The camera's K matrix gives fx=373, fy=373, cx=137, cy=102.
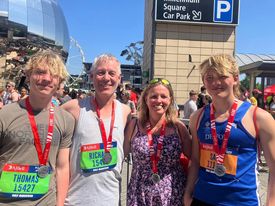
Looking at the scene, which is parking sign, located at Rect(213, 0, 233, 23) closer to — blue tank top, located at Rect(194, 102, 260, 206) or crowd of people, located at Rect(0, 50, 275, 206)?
crowd of people, located at Rect(0, 50, 275, 206)

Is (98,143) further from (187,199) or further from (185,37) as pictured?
(185,37)

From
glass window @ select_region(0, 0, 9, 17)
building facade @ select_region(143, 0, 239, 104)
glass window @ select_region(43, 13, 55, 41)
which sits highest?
glass window @ select_region(0, 0, 9, 17)

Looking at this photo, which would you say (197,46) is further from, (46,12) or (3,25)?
(46,12)

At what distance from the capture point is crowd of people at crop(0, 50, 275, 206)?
8.14 ft

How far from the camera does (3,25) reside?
44.5 metres

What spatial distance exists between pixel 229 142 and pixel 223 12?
19706mm

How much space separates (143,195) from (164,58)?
1847 centimetres

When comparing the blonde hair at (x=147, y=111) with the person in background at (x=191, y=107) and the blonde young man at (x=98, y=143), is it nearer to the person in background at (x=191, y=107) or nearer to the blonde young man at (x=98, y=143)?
the blonde young man at (x=98, y=143)

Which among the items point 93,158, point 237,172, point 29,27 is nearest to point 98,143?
point 93,158

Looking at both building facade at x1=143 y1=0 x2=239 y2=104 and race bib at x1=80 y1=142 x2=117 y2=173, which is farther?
building facade at x1=143 y1=0 x2=239 y2=104

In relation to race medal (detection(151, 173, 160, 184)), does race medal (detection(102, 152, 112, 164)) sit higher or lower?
higher

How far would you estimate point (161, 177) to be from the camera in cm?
298

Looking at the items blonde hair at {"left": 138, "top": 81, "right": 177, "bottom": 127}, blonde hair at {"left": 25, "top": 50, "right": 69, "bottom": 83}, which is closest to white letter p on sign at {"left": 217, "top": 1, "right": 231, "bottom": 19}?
blonde hair at {"left": 138, "top": 81, "right": 177, "bottom": 127}

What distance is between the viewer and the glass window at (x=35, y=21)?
48.9 m
